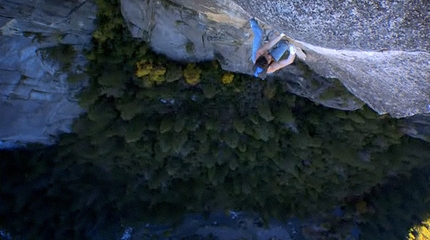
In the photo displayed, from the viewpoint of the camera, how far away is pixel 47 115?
329 inches

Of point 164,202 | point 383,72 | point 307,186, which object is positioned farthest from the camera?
point 164,202

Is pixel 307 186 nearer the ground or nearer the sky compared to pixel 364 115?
nearer the ground

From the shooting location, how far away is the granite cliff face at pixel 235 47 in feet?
8.95

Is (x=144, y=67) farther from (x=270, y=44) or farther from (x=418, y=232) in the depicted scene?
(x=418, y=232)

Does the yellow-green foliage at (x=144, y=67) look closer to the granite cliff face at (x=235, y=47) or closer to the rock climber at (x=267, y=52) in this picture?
the granite cliff face at (x=235, y=47)

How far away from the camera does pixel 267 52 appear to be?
5551mm

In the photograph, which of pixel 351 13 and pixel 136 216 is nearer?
pixel 351 13

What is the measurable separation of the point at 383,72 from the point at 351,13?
1846 mm

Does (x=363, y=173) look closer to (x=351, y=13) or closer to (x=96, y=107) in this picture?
(x=96, y=107)

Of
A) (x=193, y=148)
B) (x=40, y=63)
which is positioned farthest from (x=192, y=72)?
(x=40, y=63)

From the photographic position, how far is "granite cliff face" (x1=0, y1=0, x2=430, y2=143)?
8.95ft

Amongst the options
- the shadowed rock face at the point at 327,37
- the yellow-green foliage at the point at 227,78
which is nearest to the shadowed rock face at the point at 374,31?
the shadowed rock face at the point at 327,37

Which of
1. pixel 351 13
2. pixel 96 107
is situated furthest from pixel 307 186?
pixel 351 13

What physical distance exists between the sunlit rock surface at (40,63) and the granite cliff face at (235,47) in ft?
0.05
